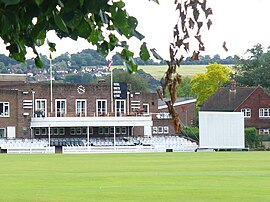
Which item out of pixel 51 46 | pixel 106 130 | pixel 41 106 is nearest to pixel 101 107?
pixel 106 130

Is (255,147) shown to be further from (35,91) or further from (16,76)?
(16,76)

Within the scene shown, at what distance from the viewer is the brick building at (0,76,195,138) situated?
92688 mm

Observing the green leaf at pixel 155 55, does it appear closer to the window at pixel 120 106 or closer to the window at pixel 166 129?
the window at pixel 120 106

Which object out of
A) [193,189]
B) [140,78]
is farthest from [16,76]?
[193,189]

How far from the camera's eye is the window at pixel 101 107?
323 ft

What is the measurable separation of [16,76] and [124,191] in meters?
88.1

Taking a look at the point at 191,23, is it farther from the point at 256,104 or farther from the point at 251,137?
the point at 256,104

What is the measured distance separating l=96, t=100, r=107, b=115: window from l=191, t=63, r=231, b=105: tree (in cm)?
3977

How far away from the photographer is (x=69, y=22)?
6.74 m

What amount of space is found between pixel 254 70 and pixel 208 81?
286 inches

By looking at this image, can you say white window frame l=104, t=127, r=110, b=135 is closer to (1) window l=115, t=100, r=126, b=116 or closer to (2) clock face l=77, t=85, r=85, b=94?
(1) window l=115, t=100, r=126, b=116

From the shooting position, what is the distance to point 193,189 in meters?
24.9

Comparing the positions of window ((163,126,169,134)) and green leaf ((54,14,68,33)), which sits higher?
green leaf ((54,14,68,33))

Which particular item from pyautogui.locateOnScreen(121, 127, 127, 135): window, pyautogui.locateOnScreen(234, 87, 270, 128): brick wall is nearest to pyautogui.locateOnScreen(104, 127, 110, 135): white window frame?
pyautogui.locateOnScreen(121, 127, 127, 135): window
